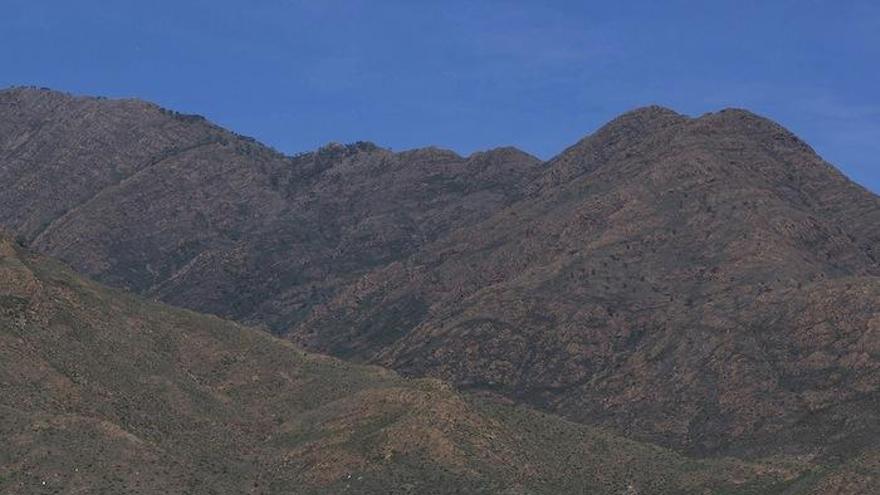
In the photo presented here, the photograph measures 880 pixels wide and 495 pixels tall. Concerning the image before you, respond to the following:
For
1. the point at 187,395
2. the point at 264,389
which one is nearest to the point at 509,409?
the point at 264,389

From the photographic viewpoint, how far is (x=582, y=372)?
198125 millimetres

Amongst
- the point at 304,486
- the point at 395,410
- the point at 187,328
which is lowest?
the point at 304,486

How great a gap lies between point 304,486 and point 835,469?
50365mm

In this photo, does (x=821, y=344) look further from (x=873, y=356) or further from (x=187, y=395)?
(x=187, y=395)

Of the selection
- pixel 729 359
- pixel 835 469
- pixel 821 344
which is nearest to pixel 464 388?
pixel 729 359

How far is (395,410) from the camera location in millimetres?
133125

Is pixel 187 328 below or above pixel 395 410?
above

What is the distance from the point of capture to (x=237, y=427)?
134 metres

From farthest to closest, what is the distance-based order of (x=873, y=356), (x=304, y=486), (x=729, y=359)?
(x=729, y=359) < (x=873, y=356) < (x=304, y=486)

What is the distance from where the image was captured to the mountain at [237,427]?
371ft

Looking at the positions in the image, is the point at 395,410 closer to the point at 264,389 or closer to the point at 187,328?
the point at 264,389

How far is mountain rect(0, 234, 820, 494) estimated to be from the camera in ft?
371

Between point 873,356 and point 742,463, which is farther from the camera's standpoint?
point 873,356

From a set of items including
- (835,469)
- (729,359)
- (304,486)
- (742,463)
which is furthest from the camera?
(729,359)
